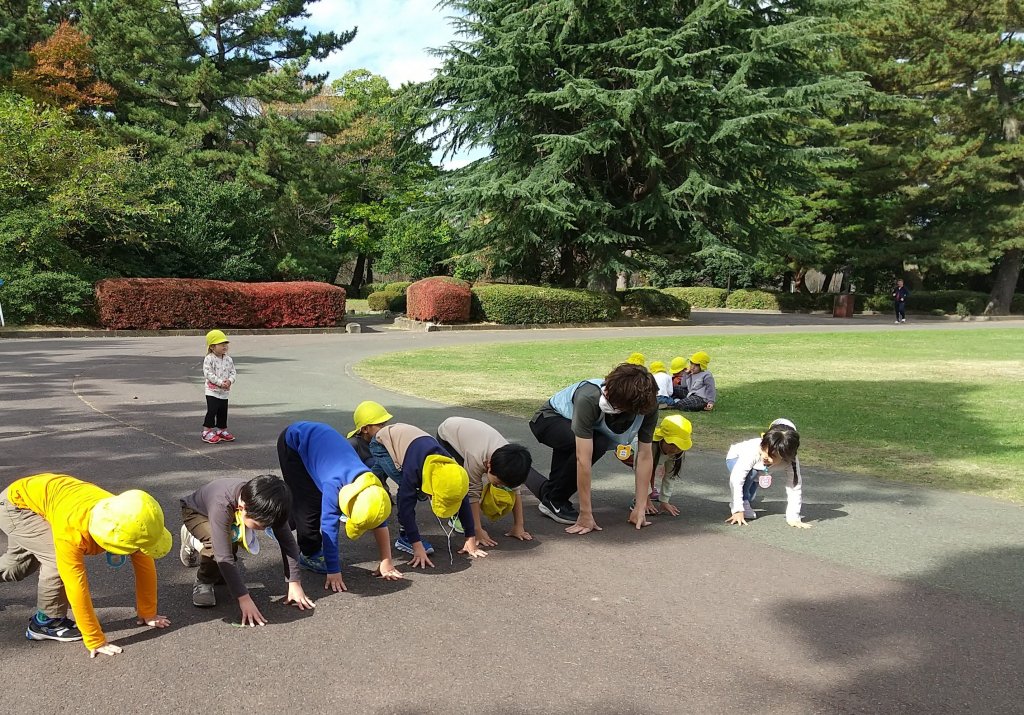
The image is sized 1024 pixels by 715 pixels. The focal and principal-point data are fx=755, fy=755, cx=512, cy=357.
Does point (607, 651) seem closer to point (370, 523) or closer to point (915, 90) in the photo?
point (370, 523)

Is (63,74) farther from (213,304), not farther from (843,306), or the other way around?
(843,306)

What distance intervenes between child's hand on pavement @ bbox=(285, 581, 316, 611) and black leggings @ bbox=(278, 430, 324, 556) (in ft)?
1.20

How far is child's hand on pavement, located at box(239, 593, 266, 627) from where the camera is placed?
3.45 metres

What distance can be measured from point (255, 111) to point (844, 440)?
30720mm

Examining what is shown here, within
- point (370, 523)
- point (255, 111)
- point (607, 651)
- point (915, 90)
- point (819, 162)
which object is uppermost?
point (915, 90)

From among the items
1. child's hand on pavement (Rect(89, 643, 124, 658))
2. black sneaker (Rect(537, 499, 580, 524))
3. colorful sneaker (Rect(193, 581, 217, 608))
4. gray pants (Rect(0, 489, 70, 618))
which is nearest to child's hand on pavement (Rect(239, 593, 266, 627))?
colorful sneaker (Rect(193, 581, 217, 608))

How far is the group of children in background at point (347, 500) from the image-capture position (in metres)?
3.18

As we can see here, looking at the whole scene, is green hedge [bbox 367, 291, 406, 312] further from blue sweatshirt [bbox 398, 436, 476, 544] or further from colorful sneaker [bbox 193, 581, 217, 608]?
colorful sneaker [bbox 193, 581, 217, 608]

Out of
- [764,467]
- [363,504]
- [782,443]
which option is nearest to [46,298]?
[363,504]

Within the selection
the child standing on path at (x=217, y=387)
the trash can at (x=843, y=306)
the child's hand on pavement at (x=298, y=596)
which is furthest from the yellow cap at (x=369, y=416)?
the trash can at (x=843, y=306)

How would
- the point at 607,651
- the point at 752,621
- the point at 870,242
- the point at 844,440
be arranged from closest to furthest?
the point at 607,651
the point at 752,621
the point at 844,440
the point at 870,242

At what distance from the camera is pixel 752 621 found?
11.7 ft

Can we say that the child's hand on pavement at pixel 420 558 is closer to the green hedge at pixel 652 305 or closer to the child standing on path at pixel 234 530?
the child standing on path at pixel 234 530

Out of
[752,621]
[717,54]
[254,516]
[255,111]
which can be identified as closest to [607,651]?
[752,621]
